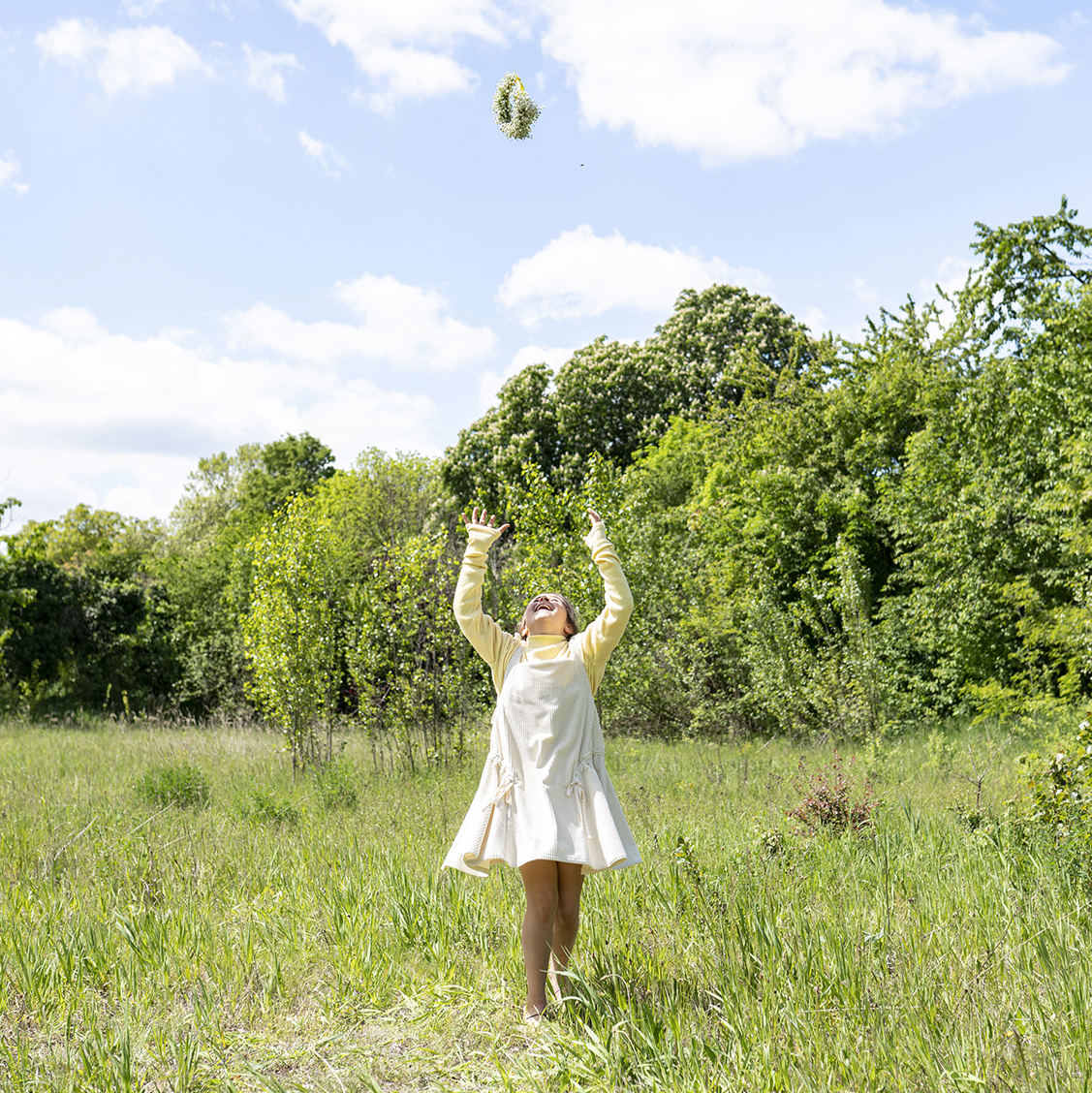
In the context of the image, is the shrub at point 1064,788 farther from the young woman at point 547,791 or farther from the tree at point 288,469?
the tree at point 288,469

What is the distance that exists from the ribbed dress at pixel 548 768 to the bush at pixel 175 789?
5588 mm

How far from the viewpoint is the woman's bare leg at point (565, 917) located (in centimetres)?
347

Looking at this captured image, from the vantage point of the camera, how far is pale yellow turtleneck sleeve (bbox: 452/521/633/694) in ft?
12.2

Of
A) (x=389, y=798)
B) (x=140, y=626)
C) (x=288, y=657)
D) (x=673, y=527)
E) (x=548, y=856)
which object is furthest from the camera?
(x=140, y=626)

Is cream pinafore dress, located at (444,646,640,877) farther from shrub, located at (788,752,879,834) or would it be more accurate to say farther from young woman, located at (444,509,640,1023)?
shrub, located at (788,752,879,834)

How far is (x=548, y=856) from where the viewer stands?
3279 mm

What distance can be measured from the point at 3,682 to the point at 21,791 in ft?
49.9

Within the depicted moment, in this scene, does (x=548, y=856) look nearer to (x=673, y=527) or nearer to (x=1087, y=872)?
(x=1087, y=872)

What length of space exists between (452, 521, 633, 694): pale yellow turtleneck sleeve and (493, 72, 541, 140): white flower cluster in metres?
1.73

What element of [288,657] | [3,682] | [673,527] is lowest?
[3,682]

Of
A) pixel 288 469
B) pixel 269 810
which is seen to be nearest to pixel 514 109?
pixel 269 810

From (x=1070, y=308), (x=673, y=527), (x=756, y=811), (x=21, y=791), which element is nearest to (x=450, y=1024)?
(x=756, y=811)

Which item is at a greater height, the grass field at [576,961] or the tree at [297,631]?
the tree at [297,631]

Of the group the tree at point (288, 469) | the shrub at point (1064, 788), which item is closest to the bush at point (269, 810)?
the shrub at point (1064, 788)
